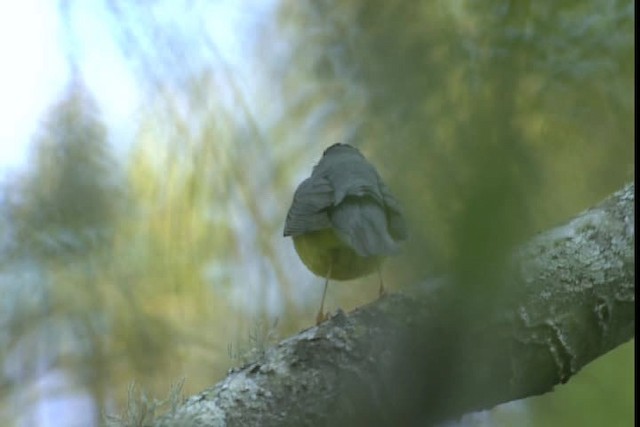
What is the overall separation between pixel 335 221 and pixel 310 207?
6 centimetres

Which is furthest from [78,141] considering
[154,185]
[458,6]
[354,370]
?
[458,6]

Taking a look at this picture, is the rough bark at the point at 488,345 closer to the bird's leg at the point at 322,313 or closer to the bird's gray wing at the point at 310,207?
the bird's leg at the point at 322,313

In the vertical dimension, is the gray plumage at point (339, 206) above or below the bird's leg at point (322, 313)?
above

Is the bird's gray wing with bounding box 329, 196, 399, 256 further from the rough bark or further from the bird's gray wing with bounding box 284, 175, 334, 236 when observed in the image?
the rough bark

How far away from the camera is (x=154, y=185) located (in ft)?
4.97

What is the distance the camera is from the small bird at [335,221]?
1702 mm

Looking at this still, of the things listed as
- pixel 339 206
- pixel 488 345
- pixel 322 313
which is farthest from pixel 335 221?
pixel 488 345

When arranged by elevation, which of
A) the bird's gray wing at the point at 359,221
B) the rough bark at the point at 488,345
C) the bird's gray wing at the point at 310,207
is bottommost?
the rough bark at the point at 488,345

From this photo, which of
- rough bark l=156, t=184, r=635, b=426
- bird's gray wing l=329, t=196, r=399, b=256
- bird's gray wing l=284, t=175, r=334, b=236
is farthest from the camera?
bird's gray wing l=284, t=175, r=334, b=236

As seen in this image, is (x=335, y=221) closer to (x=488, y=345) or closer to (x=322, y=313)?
(x=322, y=313)

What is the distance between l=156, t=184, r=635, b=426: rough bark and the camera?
0.65 metres

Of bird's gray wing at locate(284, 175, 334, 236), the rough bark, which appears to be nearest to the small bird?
bird's gray wing at locate(284, 175, 334, 236)

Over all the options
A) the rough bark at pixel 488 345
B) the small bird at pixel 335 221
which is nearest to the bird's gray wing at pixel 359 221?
the small bird at pixel 335 221

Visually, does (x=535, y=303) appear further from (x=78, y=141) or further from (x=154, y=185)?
(x=78, y=141)
